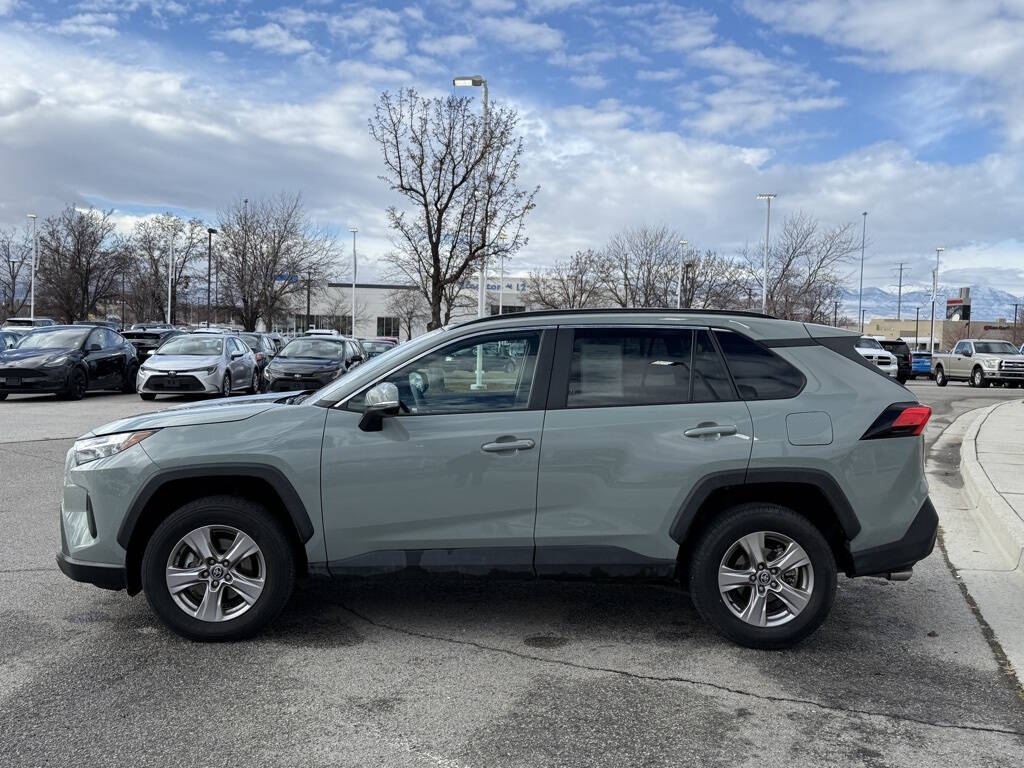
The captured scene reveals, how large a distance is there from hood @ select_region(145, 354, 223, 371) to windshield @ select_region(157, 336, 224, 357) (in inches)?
12.7

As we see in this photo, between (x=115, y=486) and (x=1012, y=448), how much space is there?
1138 cm

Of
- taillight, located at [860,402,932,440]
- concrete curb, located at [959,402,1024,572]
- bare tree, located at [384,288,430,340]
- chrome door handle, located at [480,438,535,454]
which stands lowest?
concrete curb, located at [959,402,1024,572]

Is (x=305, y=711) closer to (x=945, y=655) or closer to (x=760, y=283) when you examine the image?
(x=945, y=655)

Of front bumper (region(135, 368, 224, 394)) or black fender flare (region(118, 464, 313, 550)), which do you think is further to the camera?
front bumper (region(135, 368, 224, 394))

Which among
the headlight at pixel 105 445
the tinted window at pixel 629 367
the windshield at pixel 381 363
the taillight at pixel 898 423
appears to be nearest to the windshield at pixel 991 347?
the taillight at pixel 898 423

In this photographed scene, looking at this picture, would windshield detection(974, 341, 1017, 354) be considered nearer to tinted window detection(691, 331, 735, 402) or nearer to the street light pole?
the street light pole

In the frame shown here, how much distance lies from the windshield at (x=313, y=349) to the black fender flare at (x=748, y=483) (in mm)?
17027

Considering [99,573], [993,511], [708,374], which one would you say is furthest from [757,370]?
[993,511]

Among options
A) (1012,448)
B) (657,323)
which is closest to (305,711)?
(657,323)

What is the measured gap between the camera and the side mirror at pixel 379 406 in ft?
14.0

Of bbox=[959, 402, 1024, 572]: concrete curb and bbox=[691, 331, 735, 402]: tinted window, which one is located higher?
bbox=[691, 331, 735, 402]: tinted window

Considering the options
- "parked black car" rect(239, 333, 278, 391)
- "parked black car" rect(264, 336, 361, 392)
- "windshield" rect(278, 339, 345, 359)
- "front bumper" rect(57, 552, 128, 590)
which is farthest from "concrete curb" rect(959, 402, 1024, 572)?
"parked black car" rect(239, 333, 278, 391)

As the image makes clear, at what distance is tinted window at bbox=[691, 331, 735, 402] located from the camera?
14.8 ft

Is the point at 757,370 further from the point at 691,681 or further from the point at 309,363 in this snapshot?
the point at 309,363
